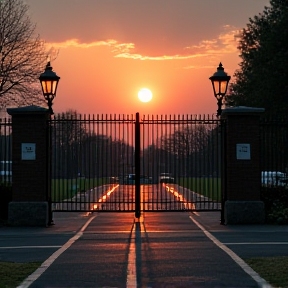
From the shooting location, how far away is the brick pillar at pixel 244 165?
677 inches

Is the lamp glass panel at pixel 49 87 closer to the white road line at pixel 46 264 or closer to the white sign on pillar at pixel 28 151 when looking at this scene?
the white sign on pillar at pixel 28 151

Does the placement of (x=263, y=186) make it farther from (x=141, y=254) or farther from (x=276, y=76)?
(x=276, y=76)

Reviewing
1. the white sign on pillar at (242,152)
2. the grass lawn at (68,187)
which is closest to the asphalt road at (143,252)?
the white sign on pillar at (242,152)

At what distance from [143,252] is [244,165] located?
6427 mm

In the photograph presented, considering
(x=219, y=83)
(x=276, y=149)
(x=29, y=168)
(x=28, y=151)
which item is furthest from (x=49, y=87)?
(x=276, y=149)

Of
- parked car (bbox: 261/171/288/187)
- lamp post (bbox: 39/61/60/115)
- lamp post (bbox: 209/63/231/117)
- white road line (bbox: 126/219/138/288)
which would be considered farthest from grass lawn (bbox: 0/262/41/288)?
lamp post (bbox: 209/63/231/117)

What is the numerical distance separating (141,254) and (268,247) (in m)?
2.62

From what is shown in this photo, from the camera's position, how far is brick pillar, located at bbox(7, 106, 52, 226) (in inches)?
671

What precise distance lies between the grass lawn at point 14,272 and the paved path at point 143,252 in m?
0.15

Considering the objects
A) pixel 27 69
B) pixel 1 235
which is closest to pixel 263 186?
pixel 1 235

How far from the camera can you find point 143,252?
11.7m

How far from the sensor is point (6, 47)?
38906 millimetres

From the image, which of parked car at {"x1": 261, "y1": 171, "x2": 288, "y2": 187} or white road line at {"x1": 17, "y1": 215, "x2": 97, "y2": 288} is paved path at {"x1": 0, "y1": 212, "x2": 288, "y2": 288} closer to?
white road line at {"x1": 17, "y1": 215, "x2": 97, "y2": 288}

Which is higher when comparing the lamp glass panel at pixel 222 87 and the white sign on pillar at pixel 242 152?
the lamp glass panel at pixel 222 87
